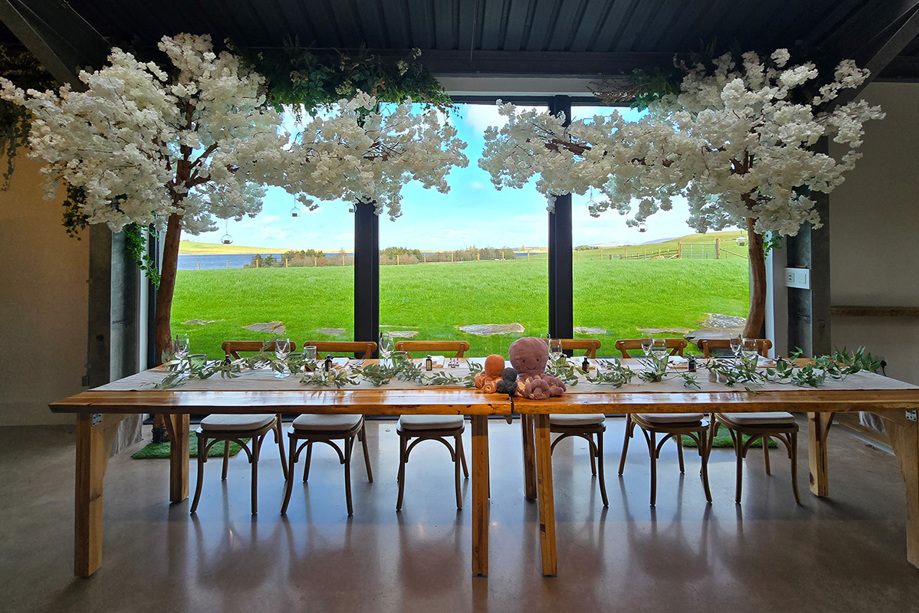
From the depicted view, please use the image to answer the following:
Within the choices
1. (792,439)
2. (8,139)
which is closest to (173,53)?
(8,139)

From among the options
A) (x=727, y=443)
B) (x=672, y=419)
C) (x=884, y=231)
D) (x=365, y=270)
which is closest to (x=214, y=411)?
(x=672, y=419)

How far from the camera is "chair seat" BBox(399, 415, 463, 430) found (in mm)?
2795

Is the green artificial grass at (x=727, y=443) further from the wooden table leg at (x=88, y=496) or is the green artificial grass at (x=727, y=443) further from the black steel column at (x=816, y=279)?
the wooden table leg at (x=88, y=496)

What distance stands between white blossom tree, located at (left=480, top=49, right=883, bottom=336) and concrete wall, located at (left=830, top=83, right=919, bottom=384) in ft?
4.38

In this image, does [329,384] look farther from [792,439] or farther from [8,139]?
[8,139]

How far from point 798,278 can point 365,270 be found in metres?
3.83

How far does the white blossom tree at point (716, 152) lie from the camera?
302cm

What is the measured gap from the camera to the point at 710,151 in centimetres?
328

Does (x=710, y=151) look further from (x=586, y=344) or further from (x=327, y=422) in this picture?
(x=327, y=422)

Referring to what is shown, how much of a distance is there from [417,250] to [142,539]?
10.2ft

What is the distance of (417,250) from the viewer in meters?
4.81

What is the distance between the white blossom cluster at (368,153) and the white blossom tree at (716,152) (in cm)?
41

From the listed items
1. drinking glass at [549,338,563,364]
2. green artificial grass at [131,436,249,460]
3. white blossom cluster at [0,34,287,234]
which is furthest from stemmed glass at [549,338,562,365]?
green artificial grass at [131,436,249,460]

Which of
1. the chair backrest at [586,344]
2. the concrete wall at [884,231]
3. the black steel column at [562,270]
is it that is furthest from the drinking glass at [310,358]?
the concrete wall at [884,231]
